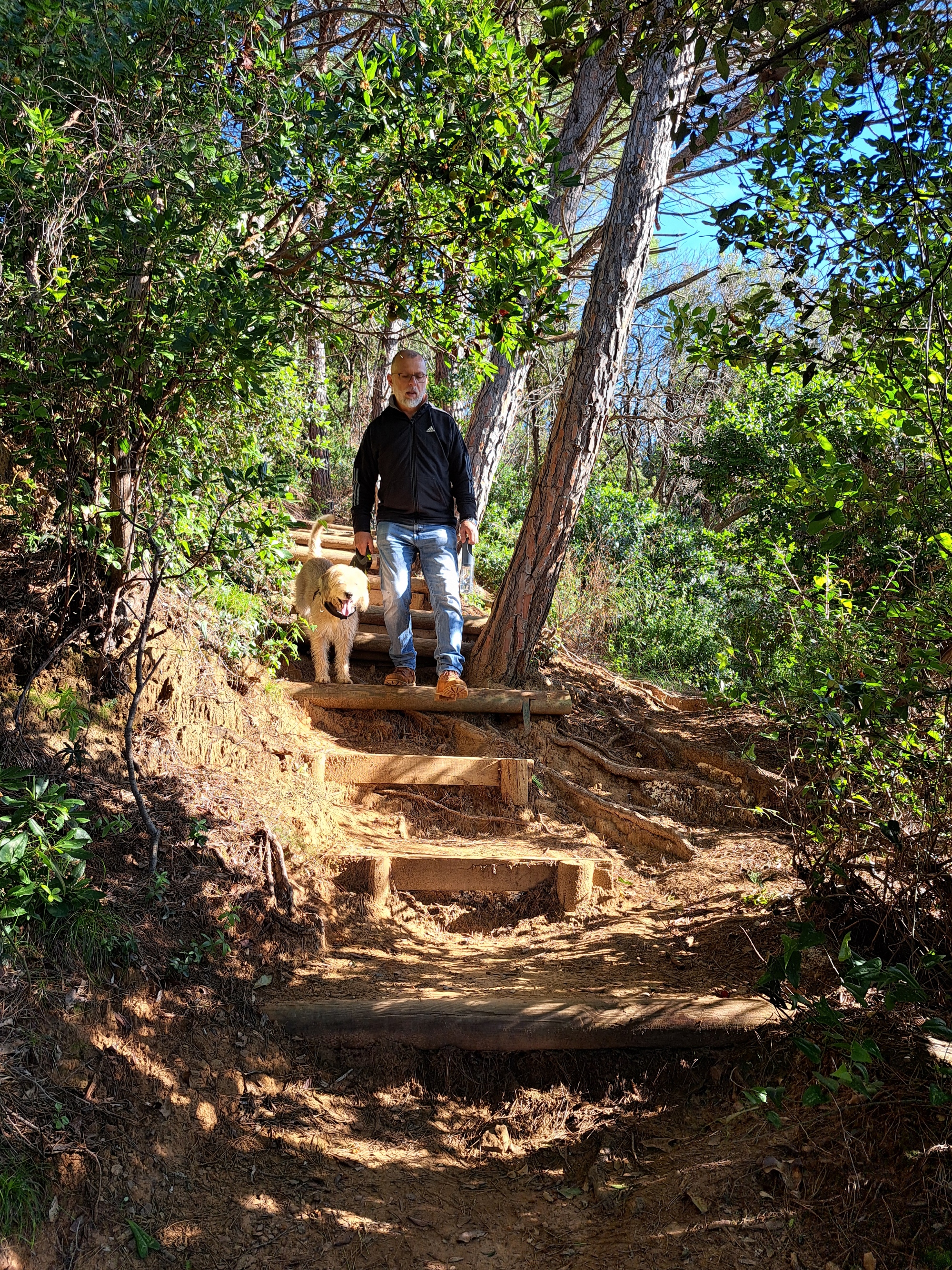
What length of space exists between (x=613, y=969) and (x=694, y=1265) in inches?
67.9

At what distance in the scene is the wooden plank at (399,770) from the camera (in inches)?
238

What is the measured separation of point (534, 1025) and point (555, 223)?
23.9 feet

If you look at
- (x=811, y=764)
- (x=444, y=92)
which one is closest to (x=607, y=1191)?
(x=811, y=764)

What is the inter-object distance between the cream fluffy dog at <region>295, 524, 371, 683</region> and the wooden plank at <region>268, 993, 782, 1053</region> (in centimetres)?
323

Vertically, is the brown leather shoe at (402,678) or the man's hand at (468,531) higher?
the man's hand at (468,531)

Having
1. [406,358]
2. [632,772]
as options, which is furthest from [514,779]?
[406,358]

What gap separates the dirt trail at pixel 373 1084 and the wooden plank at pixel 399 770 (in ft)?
1.00

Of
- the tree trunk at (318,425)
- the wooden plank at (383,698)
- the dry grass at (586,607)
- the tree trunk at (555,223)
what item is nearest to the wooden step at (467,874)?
the wooden plank at (383,698)

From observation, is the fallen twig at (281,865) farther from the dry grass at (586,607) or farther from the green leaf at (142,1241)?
the dry grass at (586,607)

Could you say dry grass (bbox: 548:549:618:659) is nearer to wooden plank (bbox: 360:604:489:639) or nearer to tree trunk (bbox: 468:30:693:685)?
wooden plank (bbox: 360:604:489:639)

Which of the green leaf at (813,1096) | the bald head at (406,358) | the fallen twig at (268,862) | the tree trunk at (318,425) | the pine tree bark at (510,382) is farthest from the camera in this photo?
the pine tree bark at (510,382)

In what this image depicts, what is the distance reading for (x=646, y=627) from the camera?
→ 35.7ft

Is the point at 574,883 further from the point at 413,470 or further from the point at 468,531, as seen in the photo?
the point at 413,470

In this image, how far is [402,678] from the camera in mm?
6738
